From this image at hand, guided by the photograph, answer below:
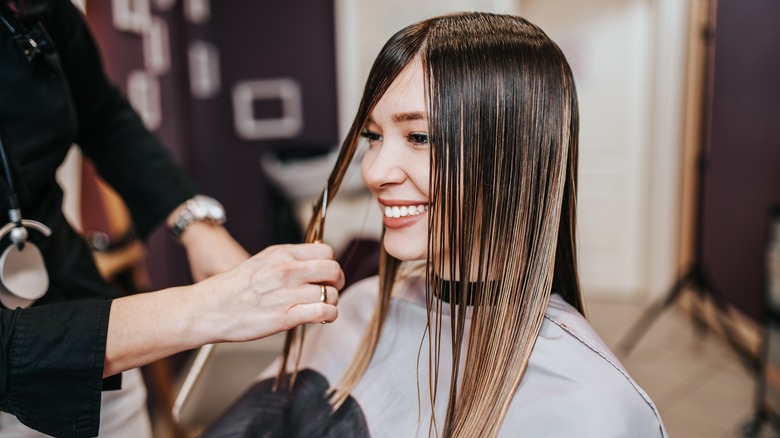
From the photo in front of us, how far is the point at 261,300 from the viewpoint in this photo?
2.50ft

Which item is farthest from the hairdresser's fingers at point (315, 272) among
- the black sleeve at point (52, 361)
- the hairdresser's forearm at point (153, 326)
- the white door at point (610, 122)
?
the white door at point (610, 122)

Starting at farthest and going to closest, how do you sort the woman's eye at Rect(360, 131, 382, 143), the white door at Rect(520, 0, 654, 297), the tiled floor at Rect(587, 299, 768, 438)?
the white door at Rect(520, 0, 654, 297), the tiled floor at Rect(587, 299, 768, 438), the woman's eye at Rect(360, 131, 382, 143)

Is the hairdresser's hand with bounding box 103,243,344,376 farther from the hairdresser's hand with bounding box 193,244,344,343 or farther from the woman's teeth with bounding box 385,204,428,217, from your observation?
the woman's teeth with bounding box 385,204,428,217

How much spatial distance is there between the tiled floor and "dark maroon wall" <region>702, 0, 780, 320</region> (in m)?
0.34

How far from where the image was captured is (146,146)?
4.12 feet

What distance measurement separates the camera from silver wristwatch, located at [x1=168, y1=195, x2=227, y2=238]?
1194mm

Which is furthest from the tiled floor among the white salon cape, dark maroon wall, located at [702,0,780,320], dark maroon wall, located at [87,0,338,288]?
dark maroon wall, located at [87,0,338,288]

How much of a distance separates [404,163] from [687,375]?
9.56 feet

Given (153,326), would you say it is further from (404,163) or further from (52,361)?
(404,163)

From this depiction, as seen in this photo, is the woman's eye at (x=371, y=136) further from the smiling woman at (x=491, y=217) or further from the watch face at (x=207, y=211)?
the watch face at (x=207, y=211)

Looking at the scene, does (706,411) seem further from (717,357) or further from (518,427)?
(518,427)

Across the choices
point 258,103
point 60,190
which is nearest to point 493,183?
point 60,190

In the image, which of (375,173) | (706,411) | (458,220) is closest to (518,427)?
(458,220)

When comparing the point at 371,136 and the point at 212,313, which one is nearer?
the point at 212,313
